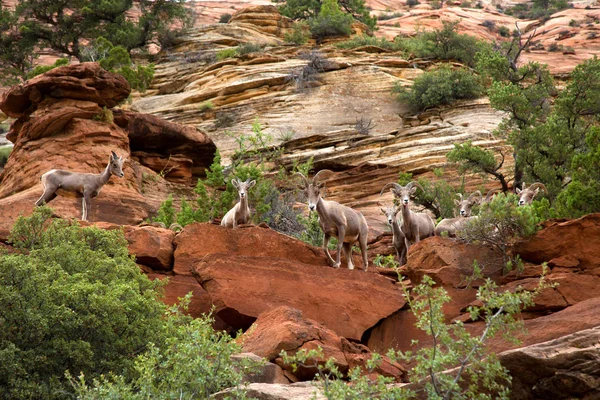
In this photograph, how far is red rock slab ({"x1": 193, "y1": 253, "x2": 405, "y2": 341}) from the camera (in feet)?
39.2

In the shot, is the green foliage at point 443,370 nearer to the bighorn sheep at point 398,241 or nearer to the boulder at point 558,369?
the boulder at point 558,369

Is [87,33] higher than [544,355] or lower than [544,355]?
lower

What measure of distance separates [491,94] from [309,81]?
42.5 feet

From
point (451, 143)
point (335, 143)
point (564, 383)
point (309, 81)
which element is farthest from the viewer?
point (309, 81)

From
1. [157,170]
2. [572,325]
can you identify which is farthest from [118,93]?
[572,325]

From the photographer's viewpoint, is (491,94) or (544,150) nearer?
(544,150)

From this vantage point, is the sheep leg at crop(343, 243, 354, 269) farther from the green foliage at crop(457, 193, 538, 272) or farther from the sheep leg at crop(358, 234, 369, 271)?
the green foliage at crop(457, 193, 538, 272)

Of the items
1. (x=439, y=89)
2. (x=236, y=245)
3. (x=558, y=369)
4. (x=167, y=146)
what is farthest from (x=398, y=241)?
(x=439, y=89)

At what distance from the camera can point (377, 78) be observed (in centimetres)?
3741

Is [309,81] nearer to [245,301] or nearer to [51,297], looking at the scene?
[245,301]

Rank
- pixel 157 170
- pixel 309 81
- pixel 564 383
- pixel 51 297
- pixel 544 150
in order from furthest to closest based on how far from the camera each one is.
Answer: pixel 309 81, pixel 157 170, pixel 544 150, pixel 51 297, pixel 564 383

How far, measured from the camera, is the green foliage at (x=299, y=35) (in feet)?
148

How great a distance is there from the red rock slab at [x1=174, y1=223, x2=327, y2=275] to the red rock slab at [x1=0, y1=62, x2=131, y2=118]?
11.8m

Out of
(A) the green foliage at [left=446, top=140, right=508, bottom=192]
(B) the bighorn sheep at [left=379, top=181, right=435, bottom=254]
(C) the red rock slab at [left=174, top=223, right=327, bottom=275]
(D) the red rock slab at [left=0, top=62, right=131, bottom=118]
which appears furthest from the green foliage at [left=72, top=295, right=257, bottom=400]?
(A) the green foliage at [left=446, top=140, right=508, bottom=192]
